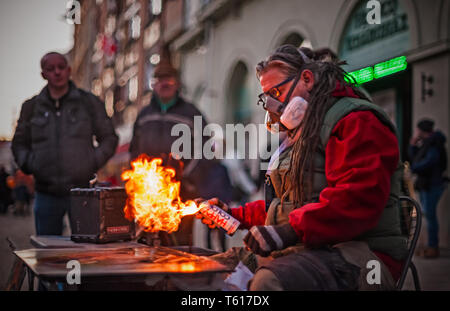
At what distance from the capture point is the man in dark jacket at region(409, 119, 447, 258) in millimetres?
8422

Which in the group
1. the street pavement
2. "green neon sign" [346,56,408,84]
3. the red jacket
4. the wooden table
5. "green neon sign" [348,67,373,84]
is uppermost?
"green neon sign" [346,56,408,84]

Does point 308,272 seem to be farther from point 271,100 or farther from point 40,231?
point 40,231

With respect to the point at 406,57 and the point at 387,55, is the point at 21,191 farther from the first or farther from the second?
the point at 406,57

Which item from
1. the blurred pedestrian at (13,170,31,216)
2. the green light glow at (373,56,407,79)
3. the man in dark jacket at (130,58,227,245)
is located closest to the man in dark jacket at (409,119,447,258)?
the green light glow at (373,56,407,79)

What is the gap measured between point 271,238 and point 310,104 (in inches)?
27.6

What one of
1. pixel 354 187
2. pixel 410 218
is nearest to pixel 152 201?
pixel 410 218

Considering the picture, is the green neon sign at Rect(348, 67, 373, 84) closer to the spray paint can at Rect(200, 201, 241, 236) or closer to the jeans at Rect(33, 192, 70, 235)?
the jeans at Rect(33, 192, 70, 235)

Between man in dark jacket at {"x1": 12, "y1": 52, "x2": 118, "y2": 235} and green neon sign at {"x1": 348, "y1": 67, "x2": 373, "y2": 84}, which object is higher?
green neon sign at {"x1": 348, "y1": 67, "x2": 373, "y2": 84}

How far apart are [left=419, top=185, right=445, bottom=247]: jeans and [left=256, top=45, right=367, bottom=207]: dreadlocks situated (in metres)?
6.40

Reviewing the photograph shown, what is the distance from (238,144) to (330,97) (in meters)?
16.0

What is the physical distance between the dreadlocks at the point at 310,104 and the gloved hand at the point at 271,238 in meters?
0.26

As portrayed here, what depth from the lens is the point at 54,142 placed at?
15.4 ft

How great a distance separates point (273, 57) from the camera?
8.88ft
